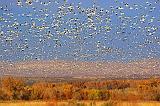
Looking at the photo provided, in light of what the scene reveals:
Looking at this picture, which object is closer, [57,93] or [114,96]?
[114,96]

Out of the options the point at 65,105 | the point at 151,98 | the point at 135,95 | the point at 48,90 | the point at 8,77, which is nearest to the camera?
the point at 65,105

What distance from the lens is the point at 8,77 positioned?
8794 centimetres

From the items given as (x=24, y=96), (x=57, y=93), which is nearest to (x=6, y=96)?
(x=24, y=96)

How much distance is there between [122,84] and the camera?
103562 mm

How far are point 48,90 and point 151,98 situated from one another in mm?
16264

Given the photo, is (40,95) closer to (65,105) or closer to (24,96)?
(24,96)

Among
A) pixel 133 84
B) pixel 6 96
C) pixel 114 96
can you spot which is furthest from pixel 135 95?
pixel 133 84

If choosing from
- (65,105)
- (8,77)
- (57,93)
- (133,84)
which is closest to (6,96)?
(57,93)

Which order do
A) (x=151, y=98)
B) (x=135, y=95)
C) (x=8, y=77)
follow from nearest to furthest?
1. (x=151, y=98)
2. (x=135, y=95)
3. (x=8, y=77)

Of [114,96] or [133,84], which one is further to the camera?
[133,84]

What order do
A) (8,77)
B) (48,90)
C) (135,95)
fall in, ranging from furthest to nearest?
1. (8,77)
2. (48,90)
3. (135,95)

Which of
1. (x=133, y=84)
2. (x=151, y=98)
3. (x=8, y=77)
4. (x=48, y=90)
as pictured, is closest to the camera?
(x=151, y=98)

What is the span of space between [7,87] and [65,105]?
104 feet

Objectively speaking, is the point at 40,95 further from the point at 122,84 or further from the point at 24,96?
the point at 122,84
